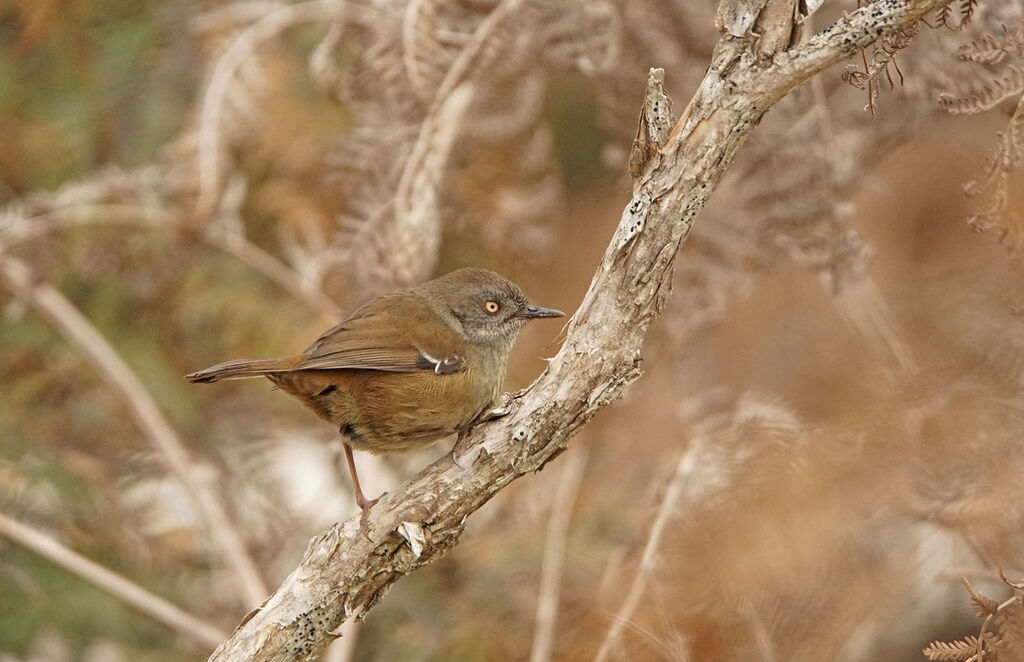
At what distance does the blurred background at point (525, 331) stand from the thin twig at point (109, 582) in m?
0.02

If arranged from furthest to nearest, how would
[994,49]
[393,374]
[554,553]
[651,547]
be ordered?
[554,553] → [651,547] → [393,374] → [994,49]

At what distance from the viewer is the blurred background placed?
3562 mm

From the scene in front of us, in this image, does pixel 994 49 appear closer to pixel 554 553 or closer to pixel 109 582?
pixel 554 553

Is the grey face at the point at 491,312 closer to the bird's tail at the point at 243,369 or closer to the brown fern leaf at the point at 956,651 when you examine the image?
the bird's tail at the point at 243,369

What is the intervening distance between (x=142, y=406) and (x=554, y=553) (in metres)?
1.98

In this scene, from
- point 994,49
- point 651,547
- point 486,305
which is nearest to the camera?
point 994,49

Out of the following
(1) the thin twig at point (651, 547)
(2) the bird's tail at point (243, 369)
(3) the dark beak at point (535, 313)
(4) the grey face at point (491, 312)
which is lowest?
(1) the thin twig at point (651, 547)

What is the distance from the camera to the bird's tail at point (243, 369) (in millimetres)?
2979

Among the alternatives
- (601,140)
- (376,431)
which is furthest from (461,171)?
(376,431)

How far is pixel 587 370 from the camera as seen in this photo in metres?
2.42

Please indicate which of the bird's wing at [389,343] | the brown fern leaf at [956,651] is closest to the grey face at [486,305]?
the bird's wing at [389,343]

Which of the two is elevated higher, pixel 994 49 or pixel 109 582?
pixel 109 582

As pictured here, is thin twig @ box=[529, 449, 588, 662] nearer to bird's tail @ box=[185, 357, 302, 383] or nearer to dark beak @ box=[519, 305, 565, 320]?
dark beak @ box=[519, 305, 565, 320]

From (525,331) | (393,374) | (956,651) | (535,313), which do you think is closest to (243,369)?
(393,374)
